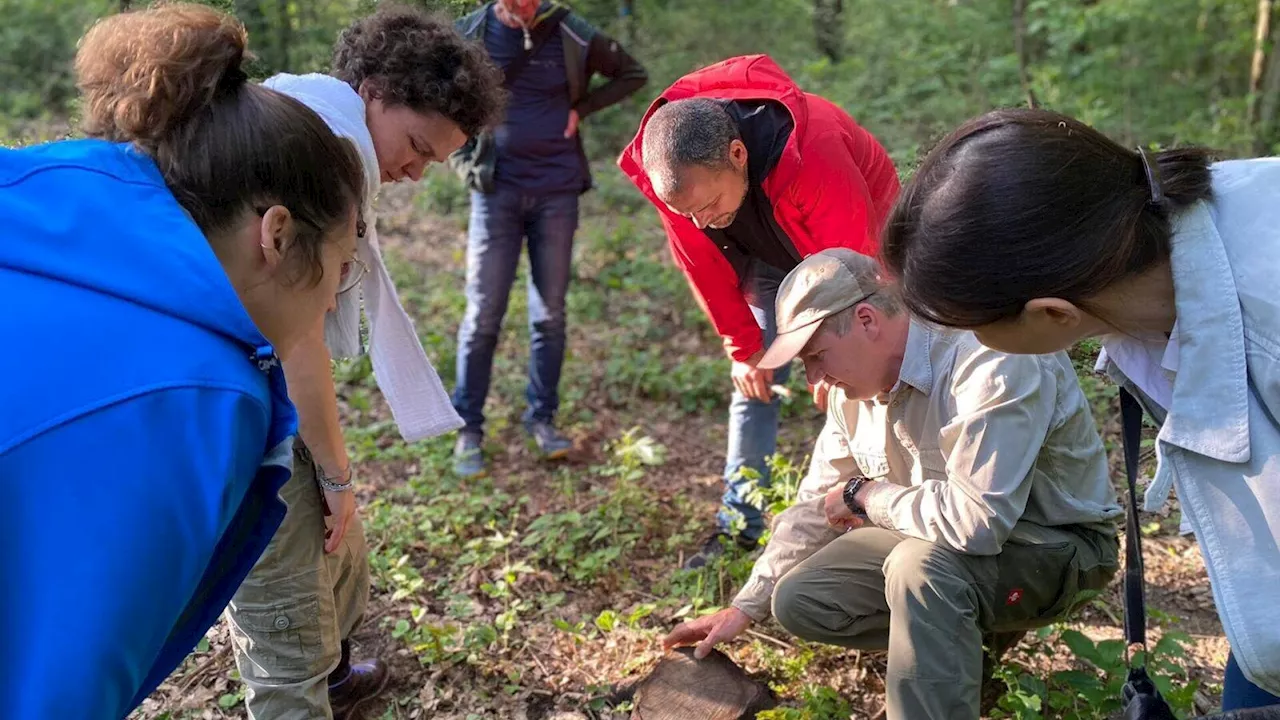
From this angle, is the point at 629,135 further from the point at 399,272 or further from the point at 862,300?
the point at 862,300

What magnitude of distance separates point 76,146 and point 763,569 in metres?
2.07

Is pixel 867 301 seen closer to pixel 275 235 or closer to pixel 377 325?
pixel 377 325

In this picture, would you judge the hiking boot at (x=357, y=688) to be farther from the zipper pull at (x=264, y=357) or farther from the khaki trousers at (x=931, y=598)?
the zipper pull at (x=264, y=357)

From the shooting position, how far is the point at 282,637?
7.50ft

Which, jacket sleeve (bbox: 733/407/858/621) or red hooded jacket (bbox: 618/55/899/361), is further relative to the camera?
red hooded jacket (bbox: 618/55/899/361)

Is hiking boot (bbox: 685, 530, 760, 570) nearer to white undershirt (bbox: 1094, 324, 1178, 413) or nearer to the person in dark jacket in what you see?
the person in dark jacket

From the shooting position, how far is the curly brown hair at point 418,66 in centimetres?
259

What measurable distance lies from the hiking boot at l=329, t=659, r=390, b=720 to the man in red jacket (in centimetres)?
136

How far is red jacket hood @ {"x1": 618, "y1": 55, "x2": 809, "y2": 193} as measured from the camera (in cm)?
302

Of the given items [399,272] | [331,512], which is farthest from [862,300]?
[399,272]

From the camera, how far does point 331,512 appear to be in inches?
93.9

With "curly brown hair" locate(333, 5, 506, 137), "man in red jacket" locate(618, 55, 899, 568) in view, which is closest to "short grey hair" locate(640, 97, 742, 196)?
"man in red jacket" locate(618, 55, 899, 568)

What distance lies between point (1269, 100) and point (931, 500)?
274 inches

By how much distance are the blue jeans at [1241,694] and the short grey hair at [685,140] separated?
190cm
